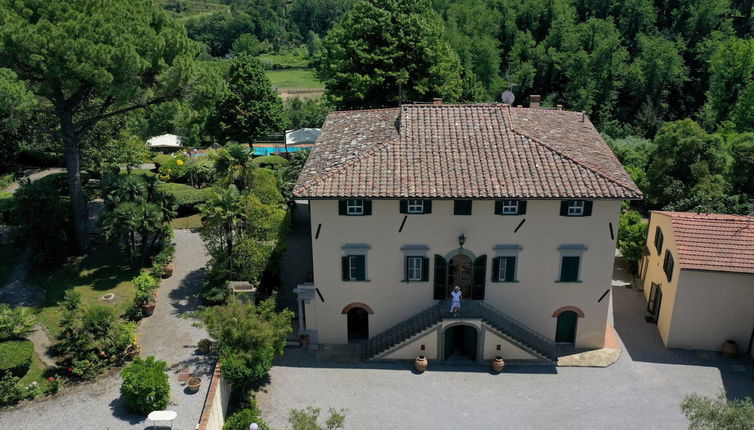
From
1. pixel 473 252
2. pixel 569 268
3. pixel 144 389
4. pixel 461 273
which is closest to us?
pixel 144 389

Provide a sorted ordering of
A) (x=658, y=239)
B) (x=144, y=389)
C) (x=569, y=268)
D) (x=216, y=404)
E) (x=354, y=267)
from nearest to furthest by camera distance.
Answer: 1. (x=144, y=389)
2. (x=216, y=404)
3. (x=569, y=268)
4. (x=354, y=267)
5. (x=658, y=239)

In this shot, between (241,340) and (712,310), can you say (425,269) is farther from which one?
(712,310)

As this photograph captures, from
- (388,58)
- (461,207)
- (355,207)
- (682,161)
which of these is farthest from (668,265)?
(388,58)

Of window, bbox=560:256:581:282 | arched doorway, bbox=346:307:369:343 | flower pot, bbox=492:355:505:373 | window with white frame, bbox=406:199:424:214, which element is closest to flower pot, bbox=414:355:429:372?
flower pot, bbox=492:355:505:373

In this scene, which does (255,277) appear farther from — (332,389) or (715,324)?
(715,324)

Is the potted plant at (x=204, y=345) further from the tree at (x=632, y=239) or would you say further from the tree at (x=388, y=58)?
the tree at (x=632, y=239)

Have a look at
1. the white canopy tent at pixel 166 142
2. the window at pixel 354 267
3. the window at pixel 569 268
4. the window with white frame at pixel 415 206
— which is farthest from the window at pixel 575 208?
the white canopy tent at pixel 166 142

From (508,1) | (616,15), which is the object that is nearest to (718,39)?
(616,15)
